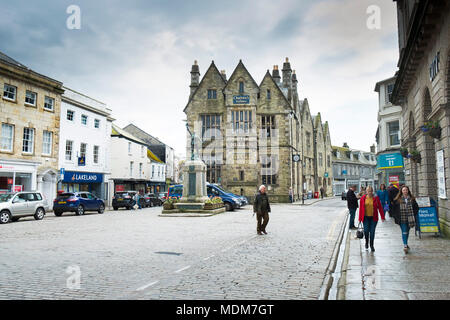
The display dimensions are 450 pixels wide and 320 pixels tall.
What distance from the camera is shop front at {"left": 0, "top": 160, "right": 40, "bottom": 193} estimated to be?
75.7 ft

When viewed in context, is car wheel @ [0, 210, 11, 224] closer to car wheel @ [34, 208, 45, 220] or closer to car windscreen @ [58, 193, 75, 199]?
car wheel @ [34, 208, 45, 220]

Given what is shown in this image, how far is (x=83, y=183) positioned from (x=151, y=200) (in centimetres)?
664

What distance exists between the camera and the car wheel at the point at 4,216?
16.8 m

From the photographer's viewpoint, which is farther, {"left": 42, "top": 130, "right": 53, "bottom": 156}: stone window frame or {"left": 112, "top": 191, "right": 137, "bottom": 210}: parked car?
{"left": 112, "top": 191, "right": 137, "bottom": 210}: parked car

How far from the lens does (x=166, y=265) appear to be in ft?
23.9

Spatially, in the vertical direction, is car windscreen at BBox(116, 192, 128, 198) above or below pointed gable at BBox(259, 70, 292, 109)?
below

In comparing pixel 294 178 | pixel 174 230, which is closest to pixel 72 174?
pixel 174 230

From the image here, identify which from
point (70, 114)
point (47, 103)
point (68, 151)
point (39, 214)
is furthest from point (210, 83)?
point (39, 214)

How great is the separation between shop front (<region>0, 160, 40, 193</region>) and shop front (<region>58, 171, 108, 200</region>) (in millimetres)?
2217

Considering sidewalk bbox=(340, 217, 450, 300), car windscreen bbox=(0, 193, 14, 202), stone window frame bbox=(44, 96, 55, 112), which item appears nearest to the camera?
sidewalk bbox=(340, 217, 450, 300)

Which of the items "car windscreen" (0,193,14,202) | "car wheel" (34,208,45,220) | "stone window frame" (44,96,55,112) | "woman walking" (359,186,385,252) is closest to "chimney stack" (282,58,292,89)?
"stone window frame" (44,96,55,112)

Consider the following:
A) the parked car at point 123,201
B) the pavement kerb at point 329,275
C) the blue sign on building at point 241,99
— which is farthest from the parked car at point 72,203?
the blue sign on building at point 241,99

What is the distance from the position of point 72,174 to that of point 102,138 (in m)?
5.78

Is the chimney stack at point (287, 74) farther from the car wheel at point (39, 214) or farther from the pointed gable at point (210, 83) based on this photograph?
the car wheel at point (39, 214)
